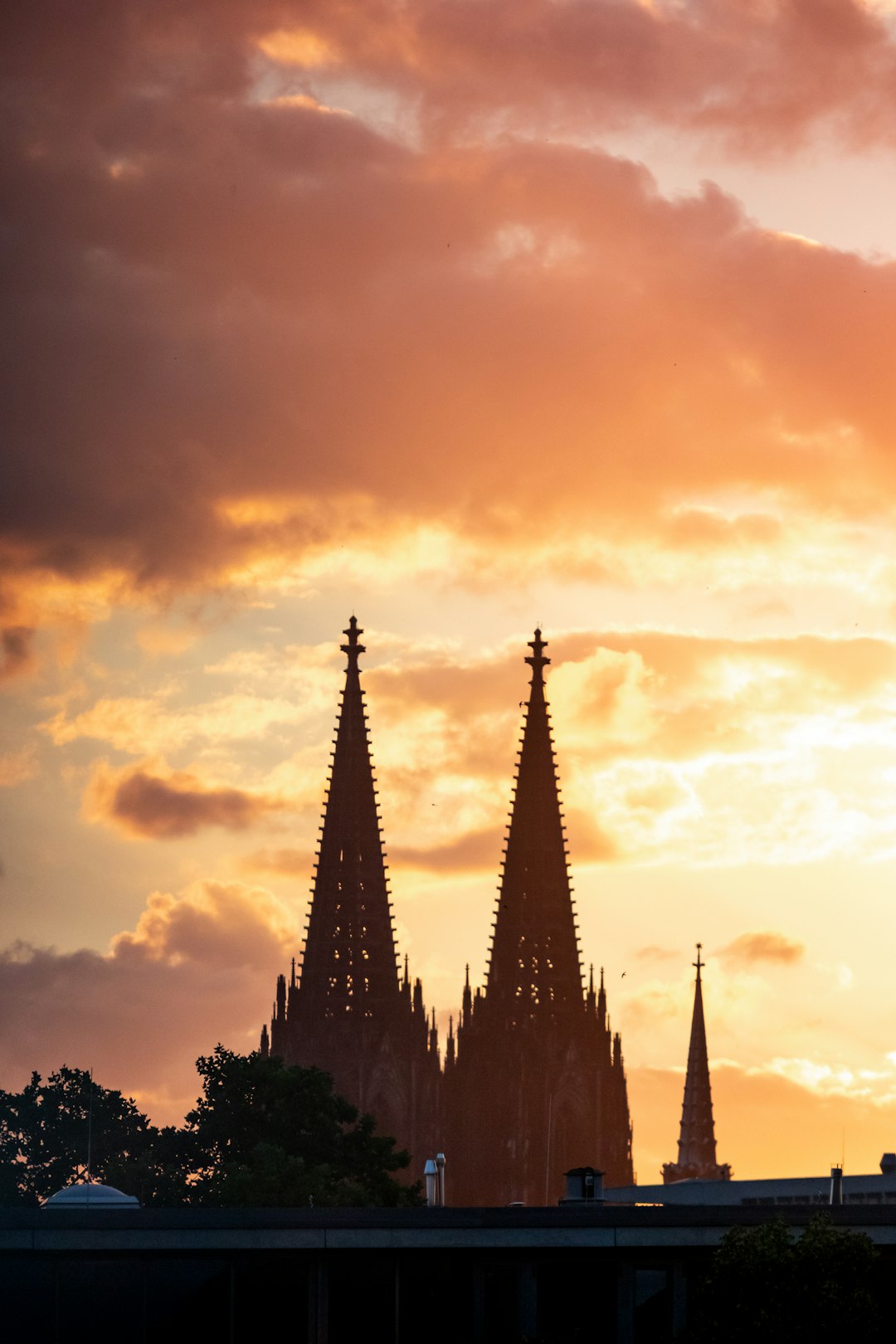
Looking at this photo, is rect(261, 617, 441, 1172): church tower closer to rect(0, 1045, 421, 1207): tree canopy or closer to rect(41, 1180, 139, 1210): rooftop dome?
rect(0, 1045, 421, 1207): tree canopy

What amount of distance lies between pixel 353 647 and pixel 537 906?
20.2 meters

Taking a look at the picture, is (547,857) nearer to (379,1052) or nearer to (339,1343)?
(379,1052)

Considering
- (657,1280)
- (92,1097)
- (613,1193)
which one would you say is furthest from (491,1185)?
(657,1280)

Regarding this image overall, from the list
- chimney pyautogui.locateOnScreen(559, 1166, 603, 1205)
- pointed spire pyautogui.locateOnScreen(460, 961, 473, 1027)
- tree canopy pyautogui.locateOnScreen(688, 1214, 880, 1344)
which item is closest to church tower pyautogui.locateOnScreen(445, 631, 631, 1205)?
pointed spire pyautogui.locateOnScreen(460, 961, 473, 1027)

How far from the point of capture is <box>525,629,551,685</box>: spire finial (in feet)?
612

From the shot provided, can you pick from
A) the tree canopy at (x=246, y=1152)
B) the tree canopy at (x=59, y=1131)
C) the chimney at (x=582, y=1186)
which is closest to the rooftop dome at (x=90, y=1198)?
the chimney at (x=582, y=1186)

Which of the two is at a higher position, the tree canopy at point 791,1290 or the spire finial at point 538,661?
the spire finial at point 538,661

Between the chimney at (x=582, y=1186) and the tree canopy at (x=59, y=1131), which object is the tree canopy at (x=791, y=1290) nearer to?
the chimney at (x=582, y=1186)

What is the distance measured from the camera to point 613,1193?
4857 inches

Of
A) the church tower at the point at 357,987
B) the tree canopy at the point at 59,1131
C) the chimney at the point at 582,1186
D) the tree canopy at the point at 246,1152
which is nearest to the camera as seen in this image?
the chimney at the point at 582,1186

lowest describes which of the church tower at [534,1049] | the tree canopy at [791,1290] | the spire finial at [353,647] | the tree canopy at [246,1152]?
the tree canopy at [791,1290]

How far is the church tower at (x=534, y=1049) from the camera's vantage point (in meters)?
174

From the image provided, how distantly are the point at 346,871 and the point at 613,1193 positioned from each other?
193 ft

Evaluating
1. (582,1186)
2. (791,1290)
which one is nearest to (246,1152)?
(582,1186)
